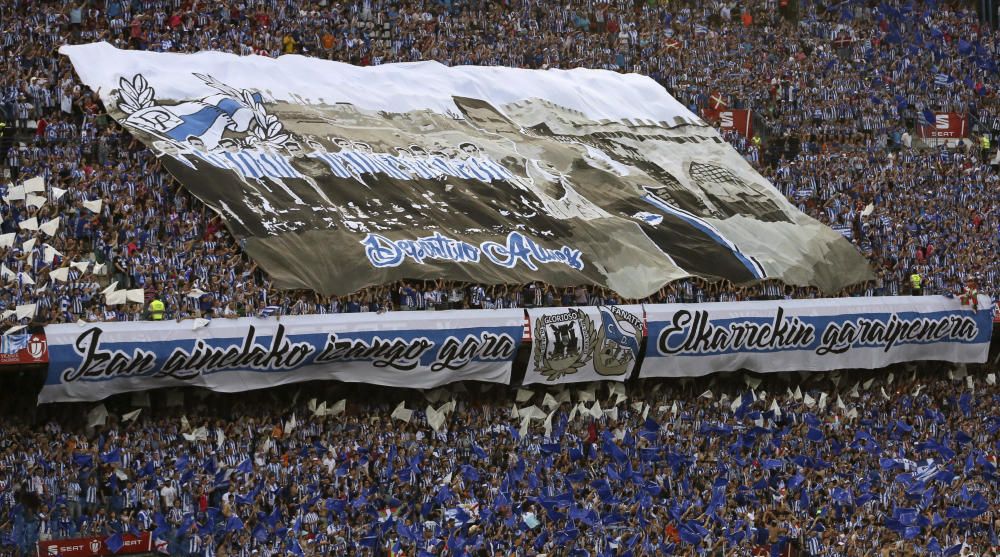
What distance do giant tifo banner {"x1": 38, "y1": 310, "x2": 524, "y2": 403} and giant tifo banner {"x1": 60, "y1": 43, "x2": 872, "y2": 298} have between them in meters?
1.14

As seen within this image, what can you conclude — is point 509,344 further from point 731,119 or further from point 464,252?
point 731,119

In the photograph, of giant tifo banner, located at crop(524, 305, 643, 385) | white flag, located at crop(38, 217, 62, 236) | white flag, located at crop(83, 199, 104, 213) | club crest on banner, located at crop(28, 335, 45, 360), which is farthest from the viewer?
giant tifo banner, located at crop(524, 305, 643, 385)

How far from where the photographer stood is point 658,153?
112 feet

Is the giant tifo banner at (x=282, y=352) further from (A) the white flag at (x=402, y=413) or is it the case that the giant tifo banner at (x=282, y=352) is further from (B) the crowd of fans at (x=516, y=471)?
(B) the crowd of fans at (x=516, y=471)

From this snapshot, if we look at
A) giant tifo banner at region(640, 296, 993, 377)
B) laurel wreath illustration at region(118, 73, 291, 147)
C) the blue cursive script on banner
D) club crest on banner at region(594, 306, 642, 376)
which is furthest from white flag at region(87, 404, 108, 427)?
giant tifo banner at region(640, 296, 993, 377)

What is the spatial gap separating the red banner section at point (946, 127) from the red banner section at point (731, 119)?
16.5 feet

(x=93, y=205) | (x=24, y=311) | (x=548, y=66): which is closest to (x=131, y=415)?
(x=24, y=311)

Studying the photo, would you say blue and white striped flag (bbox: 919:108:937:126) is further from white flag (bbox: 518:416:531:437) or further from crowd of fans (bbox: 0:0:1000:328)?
white flag (bbox: 518:416:531:437)

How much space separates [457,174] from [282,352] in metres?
7.12

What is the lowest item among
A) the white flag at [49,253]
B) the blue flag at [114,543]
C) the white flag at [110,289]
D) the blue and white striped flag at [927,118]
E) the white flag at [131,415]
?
the blue and white striped flag at [927,118]

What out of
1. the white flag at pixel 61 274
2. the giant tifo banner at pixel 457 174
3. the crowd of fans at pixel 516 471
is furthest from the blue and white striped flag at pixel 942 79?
the white flag at pixel 61 274

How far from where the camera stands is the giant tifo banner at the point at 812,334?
29031mm

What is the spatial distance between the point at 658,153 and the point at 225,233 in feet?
38.4

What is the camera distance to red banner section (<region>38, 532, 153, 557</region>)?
2208 cm
